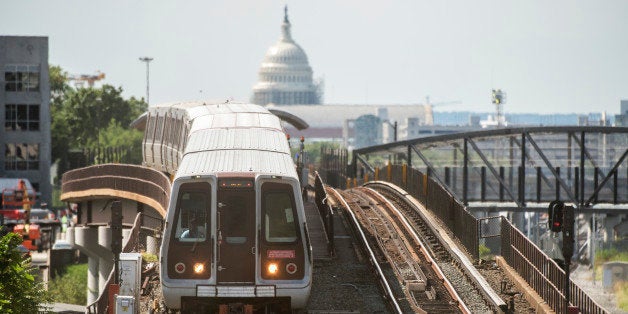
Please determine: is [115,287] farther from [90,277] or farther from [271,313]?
[90,277]

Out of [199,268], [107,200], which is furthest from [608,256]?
[199,268]

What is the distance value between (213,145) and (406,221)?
16.1m

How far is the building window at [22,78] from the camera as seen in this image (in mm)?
120812

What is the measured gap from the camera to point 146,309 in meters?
33.4

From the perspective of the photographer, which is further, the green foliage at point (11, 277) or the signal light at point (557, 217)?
the signal light at point (557, 217)

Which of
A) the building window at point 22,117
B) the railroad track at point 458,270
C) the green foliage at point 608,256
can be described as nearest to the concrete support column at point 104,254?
the railroad track at point 458,270

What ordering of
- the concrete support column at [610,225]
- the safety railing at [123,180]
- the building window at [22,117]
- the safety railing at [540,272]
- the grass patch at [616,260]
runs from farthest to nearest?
the building window at [22,117] → the concrete support column at [610,225] → the grass patch at [616,260] → the safety railing at [123,180] → the safety railing at [540,272]

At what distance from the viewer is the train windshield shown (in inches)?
1180

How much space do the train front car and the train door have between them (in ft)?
0.07


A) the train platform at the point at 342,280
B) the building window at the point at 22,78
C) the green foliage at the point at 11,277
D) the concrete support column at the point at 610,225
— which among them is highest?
the building window at the point at 22,78

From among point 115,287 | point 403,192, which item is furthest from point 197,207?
point 403,192

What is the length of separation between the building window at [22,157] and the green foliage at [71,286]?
2208 centimetres

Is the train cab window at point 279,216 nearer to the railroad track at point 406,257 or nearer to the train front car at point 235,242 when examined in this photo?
the train front car at point 235,242

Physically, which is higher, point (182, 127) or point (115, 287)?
point (182, 127)
